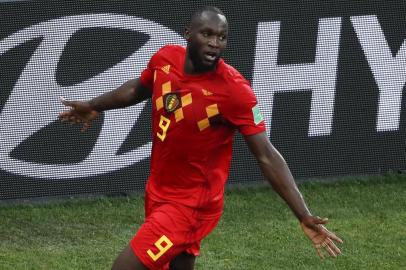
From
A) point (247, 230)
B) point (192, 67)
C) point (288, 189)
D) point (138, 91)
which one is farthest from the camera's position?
point (247, 230)

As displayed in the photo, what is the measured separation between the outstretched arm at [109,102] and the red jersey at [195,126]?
407 millimetres

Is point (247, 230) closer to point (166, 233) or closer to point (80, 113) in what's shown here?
point (80, 113)

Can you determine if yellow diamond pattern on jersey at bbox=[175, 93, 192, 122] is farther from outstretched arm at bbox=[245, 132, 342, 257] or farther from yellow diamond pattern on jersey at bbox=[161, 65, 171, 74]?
outstretched arm at bbox=[245, 132, 342, 257]

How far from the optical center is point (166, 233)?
6.80 metres

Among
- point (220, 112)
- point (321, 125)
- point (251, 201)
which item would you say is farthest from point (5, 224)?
point (220, 112)

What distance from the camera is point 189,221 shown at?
6910mm

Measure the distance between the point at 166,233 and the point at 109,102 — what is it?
1.17 metres

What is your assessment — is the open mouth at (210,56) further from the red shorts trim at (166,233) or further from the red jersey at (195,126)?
the red shorts trim at (166,233)

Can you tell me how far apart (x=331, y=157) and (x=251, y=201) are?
103 cm

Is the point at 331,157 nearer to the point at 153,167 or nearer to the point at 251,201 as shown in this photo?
the point at 251,201

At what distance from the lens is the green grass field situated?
29.8ft

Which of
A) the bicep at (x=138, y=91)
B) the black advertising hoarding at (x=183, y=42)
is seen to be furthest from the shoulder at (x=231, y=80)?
the black advertising hoarding at (x=183, y=42)

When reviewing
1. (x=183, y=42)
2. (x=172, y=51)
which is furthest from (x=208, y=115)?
(x=183, y=42)

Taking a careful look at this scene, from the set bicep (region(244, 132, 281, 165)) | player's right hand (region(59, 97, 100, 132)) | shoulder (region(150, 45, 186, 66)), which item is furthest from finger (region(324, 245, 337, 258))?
player's right hand (region(59, 97, 100, 132))
